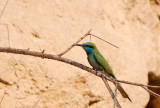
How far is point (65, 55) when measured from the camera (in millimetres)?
2367

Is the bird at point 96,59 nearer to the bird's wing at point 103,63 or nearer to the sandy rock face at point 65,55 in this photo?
the bird's wing at point 103,63

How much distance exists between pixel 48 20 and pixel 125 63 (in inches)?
37.4

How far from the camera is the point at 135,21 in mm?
3309

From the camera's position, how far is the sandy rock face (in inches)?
83.3

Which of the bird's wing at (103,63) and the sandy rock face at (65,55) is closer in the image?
the sandy rock face at (65,55)

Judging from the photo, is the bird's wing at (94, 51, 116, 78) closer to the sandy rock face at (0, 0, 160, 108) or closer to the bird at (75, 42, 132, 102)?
the bird at (75, 42, 132, 102)

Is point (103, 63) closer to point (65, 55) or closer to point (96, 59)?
point (96, 59)

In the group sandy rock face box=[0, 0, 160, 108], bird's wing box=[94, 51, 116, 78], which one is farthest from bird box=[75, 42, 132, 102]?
sandy rock face box=[0, 0, 160, 108]

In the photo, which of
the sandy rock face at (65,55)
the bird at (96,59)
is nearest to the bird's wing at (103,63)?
the bird at (96,59)

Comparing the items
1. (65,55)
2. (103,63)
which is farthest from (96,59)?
(65,55)

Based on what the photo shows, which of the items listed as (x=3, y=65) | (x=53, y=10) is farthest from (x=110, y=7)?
(x=3, y=65)

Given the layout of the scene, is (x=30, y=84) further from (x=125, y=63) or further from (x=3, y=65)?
(x=125, y=63)

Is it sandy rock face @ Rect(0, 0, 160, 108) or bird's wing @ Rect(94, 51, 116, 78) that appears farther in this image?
bird's wing @ Rect(94, 51, 116, 78)

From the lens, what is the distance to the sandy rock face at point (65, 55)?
2.12 meters
